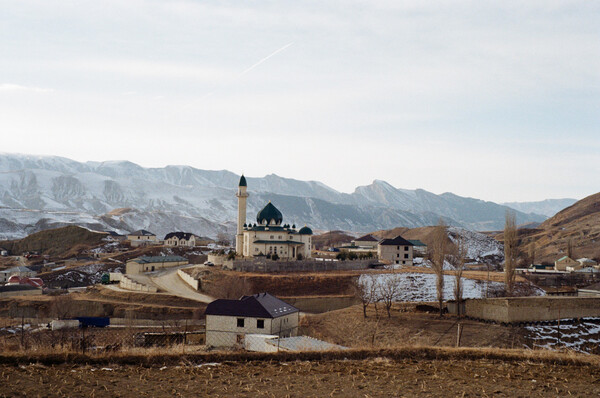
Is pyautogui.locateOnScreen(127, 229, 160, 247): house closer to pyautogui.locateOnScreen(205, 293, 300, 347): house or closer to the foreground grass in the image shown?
pyautogui.locateOnScreen(205, 293, 300, 347): house

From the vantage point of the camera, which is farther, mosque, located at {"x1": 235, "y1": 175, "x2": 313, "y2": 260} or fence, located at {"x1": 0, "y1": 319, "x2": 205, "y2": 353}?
mosque, located at {"x1": 235, "y1": 175, "x2": 313, "y2": 260}

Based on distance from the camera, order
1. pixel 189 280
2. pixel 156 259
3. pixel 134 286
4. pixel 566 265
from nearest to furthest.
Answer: pixel 134 286
pixel 189 280
pixel 566 265
pixel 156 259

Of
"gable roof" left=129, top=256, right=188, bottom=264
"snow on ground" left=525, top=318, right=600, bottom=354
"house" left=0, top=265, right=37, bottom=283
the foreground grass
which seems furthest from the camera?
"house" left=0, top=265, right=37, bottom=283

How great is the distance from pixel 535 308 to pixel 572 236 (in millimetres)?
103932

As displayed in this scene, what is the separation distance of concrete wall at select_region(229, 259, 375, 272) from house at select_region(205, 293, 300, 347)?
3337 cm

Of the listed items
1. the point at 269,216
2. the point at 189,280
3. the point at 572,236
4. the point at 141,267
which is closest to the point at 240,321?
the point at 189,280

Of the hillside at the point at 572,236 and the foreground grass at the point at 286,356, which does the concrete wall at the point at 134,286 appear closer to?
the foreground grass at the point at 286,356

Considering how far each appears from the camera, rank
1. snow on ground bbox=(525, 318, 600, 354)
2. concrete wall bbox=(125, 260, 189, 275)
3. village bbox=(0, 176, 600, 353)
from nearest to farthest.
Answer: snow on ground bbox=(525, 318, 600, 354) < village bbox=(0, 176, 600, 353) < concrete wall bbox=(125, 260, 189, 275)

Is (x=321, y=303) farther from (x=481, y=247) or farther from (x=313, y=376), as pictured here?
(x=481, y=247)

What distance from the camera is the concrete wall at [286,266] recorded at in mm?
71312

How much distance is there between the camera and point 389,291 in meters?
49.0

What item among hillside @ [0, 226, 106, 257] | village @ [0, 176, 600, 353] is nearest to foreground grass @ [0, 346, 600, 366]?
village @ [0, 176, 600, 353]

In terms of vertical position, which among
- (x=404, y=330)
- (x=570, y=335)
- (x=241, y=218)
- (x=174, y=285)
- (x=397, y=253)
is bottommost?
(x=174, y=285)

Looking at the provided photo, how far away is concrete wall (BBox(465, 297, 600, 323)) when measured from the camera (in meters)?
39.8
